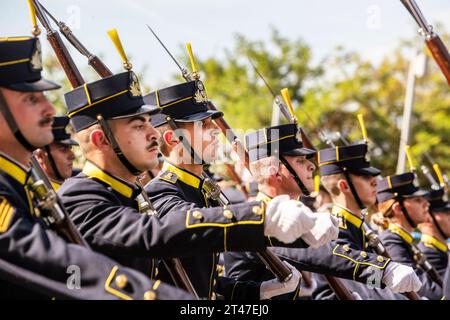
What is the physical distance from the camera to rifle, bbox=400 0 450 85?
6.14m

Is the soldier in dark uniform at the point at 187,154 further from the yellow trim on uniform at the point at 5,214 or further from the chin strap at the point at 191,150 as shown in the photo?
the yellow trim on uniform at the point at 5,214

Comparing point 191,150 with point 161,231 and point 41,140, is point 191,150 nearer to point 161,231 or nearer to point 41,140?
point 161,231

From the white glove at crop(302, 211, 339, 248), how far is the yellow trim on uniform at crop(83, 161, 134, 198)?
3.35 ft

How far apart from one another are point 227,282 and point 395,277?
1.32 meters

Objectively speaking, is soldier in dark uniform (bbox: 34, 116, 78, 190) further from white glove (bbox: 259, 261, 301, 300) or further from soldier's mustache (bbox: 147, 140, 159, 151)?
soldier's mustache (bbox: 147, 140, 159, 151)

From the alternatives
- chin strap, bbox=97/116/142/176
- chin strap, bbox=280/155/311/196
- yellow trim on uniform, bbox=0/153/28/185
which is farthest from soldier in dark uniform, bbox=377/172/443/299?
yellow trim on uniform, bbox=0/153/28/185

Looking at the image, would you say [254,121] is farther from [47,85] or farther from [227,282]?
[47,85]

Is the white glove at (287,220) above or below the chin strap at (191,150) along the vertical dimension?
below

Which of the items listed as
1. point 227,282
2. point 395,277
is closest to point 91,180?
point 227,282

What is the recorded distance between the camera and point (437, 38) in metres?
6.51

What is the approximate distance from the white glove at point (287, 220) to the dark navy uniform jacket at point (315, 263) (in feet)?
7.58

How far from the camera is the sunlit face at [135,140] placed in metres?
4.17

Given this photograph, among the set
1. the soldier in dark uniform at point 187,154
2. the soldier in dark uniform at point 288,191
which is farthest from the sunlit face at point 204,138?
the soldier in dark uniform at point 288,191
